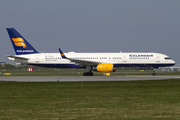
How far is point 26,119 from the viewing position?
35.6 ft

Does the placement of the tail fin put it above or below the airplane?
above

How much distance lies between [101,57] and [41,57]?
1083 centimetres

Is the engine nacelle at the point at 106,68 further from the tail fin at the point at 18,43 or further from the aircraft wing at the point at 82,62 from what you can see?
the tail fin at the point at 18,43

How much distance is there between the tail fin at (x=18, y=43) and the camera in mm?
50906

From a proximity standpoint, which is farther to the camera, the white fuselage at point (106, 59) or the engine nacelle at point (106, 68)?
the white fuselage at point (106, 59)

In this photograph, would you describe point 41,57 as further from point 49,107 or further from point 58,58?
point 49,107

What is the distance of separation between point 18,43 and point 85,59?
1269cm

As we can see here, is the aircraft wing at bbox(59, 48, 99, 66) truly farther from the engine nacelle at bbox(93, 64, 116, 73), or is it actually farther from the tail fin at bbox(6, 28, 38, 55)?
the tail fin at bbox(6, 28, 38, 55)

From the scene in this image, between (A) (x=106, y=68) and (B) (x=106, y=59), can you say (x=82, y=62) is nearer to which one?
(B) (x=106, y=59)

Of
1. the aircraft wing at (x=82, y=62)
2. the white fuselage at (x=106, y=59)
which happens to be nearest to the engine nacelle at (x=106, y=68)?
the aircraft wing at (x=82, y=62)

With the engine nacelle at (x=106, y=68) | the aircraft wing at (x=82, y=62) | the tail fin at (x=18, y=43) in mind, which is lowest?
the engine nacelle at (x=106, y=68)

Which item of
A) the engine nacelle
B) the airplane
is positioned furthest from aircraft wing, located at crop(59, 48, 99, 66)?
the engine nacelle

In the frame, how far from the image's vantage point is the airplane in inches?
1893

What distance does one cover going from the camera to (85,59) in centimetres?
4972
